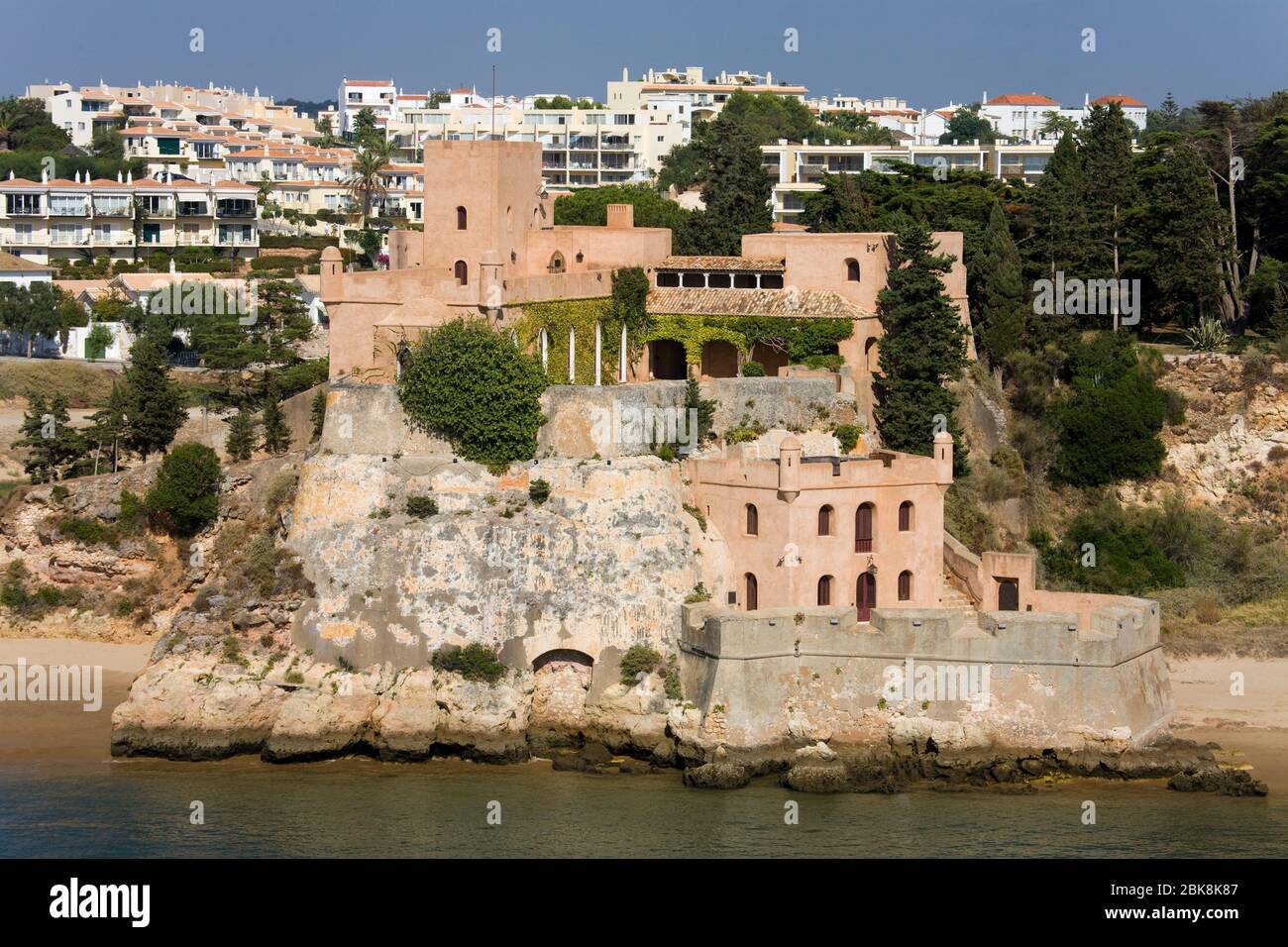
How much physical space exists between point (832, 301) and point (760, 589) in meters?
8.39

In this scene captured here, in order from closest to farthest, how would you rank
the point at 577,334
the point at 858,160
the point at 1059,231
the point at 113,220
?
1. the point at 577,334
2. the point at 1059,231
3. the point at 113,220
4. the point at 858,160

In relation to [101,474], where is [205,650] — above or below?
below

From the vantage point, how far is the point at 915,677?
3616 centimetres

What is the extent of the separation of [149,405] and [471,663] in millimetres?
12062

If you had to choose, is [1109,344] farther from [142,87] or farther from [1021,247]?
[142,87]

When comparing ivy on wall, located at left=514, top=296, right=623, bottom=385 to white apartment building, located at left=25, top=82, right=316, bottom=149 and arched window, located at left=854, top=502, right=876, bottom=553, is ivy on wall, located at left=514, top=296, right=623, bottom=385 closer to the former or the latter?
arched window, located at left=854, top=502, right=876, bottom=553

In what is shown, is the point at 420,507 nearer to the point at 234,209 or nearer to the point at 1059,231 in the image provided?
the point at 1059,231

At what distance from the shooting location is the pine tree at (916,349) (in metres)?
42.5

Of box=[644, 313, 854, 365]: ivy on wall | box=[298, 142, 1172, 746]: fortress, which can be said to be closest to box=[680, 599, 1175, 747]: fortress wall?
box=[298, 142, 1172, 746]: fortress

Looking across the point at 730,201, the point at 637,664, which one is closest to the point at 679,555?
the point at 637,664

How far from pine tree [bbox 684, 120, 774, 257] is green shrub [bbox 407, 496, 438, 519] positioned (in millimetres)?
13575

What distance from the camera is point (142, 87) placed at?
115 m

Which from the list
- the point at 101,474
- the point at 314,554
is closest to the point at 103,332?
the point at 101,474
